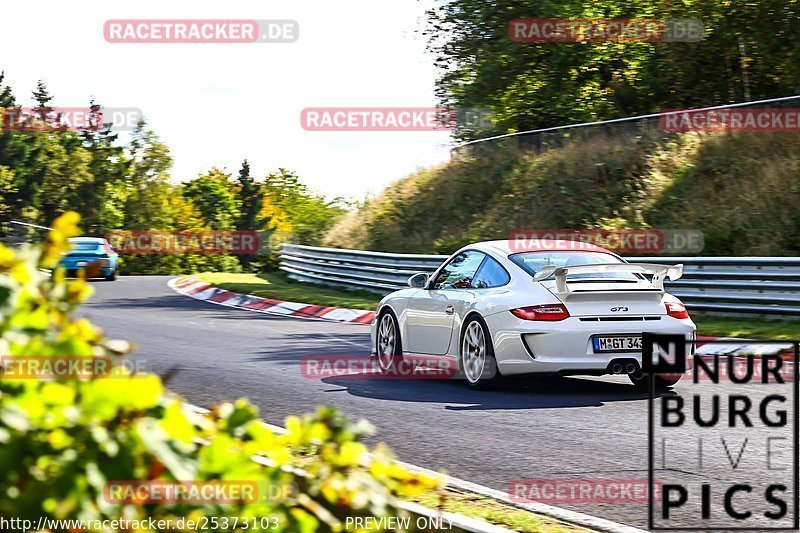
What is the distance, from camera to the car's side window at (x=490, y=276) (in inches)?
434

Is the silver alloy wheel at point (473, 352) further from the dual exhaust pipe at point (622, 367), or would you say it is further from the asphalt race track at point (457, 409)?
the dual exhaust pipe at point (622, 367)

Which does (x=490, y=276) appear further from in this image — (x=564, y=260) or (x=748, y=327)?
(x=748, y=327)

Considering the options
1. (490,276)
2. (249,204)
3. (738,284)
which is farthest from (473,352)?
(249,204)

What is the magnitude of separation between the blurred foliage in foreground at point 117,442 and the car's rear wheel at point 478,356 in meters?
7.86

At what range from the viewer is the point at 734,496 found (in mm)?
6320

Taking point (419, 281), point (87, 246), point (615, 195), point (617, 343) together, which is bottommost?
point (617, 343)

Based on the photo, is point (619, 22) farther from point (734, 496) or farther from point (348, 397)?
point (734, 496)

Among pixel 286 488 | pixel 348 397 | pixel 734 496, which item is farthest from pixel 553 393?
pixel 286 488

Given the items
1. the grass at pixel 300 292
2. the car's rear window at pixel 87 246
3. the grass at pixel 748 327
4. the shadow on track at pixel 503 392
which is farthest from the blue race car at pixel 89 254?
the shadow on track at pixel 503 392

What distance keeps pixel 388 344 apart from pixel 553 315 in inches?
119

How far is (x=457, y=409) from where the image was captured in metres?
9.84

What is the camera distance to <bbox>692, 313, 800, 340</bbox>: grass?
14.9 metres

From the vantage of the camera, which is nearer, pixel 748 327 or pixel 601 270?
pixel 601 270

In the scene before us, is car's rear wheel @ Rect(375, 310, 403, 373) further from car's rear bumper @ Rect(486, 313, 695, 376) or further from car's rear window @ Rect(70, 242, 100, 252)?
car's rear window @ Rect(70, 242, 100, 252)
